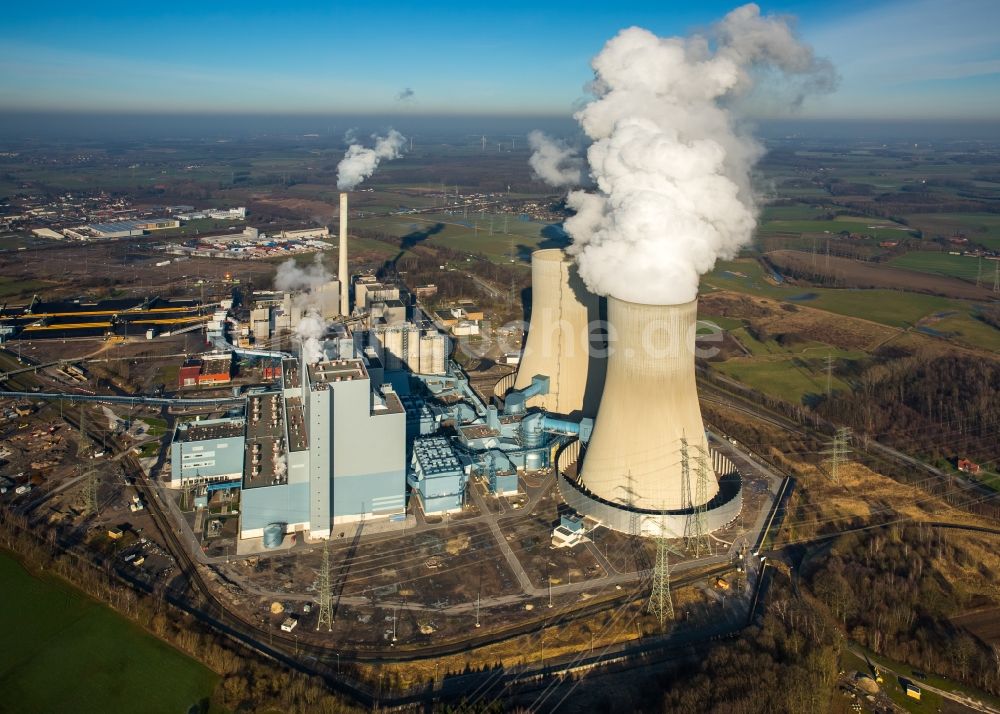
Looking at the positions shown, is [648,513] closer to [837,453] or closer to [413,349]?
[837,453]

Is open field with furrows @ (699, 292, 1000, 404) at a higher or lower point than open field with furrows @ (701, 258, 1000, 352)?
lower

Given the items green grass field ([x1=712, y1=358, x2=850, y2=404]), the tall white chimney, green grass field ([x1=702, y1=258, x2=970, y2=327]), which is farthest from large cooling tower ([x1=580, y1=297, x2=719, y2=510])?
green grass field ([x1=702, y1=258, x2=970, y2=327])

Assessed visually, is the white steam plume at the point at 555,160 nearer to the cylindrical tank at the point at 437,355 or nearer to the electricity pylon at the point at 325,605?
the cylindrical tank at the point at 437,355

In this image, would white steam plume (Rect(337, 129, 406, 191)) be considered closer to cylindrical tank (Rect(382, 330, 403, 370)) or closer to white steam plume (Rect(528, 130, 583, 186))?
cylindrical tank (Rect(382, 330, 403, 370))

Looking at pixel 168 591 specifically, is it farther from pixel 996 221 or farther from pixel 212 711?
pixel 996 221

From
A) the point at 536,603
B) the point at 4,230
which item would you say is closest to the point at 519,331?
the point at 536,603

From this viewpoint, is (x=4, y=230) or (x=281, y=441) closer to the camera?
(x=281, y=441)

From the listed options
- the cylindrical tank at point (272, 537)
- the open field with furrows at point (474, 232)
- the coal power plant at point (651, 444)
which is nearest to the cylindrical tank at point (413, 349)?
the coal power plant at point (651, 444)

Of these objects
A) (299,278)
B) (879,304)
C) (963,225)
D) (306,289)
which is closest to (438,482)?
(306,289)
